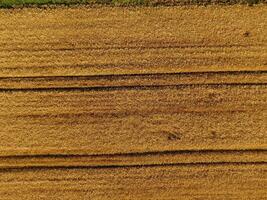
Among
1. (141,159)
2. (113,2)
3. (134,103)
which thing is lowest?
(141,159)

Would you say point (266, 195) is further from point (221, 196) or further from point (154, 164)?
point (154, 164)

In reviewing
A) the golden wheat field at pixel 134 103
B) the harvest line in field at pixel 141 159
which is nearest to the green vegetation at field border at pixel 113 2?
the golden wheat field at pixel 134 103

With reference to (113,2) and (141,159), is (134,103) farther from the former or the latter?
(113,2)

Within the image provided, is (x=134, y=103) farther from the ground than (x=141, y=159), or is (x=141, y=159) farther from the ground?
(x=134, y=103)

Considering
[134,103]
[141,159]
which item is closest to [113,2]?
[134,103]

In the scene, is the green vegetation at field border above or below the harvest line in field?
above

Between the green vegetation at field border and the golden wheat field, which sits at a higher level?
the green vegetation at field border

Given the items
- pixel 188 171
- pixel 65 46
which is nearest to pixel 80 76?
pixel 65 46

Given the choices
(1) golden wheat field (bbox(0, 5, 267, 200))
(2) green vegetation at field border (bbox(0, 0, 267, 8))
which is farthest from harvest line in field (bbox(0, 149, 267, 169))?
(2) green vegetation at field border (bbox(0, 0, 267, 8))

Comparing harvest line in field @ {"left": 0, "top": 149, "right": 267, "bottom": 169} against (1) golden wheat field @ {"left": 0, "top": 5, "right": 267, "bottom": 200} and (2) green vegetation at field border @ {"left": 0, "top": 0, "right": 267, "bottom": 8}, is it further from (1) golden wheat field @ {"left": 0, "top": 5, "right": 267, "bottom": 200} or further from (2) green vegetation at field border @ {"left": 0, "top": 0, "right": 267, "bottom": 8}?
(2) green vegetation at field border @ {"left": 0, "top": 0, "right": 267, "bottom": 8}
